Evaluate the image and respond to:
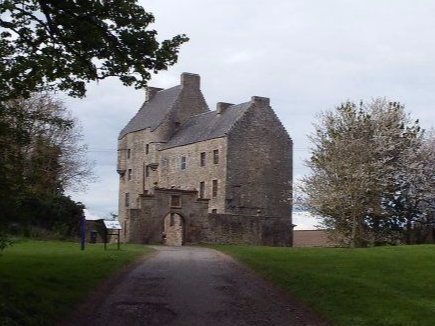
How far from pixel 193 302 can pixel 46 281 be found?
4106mm

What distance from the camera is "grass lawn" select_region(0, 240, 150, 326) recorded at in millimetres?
13696

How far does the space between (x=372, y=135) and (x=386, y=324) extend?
117ft

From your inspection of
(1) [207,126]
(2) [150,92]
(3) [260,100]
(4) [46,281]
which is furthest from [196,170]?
(4) [46,281]

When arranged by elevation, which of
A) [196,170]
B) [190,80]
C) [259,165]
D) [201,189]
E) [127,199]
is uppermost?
[190,80]

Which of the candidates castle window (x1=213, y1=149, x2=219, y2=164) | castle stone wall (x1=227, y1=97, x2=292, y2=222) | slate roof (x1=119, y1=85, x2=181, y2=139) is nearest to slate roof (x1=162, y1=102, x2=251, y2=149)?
castle stone wall (x1=227, y1=97, x2=292, y2=222)

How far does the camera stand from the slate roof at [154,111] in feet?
209

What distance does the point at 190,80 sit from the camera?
6406 centimetres

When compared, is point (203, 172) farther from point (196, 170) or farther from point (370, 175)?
point (370, 175)

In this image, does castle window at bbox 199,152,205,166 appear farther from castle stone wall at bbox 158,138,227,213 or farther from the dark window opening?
castle stone wall at bbox 158,138,227,213

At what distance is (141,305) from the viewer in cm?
1619

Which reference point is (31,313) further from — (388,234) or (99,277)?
(388,234)

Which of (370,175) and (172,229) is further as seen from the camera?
(172,229)

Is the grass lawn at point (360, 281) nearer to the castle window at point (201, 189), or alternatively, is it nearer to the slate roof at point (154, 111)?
the castle window at point (201, 189)

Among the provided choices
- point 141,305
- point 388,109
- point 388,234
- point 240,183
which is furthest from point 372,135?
point 141,305
